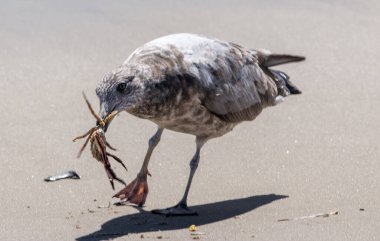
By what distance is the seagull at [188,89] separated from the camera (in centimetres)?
784

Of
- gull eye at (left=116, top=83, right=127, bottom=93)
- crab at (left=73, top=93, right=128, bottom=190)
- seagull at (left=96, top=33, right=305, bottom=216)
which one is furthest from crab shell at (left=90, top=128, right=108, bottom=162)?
gull eye at (left=116, top=83, right=127, bottom=93)

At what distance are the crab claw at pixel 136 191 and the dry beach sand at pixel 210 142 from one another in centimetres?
9

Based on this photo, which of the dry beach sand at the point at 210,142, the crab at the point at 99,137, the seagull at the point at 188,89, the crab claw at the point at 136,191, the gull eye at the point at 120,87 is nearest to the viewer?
the crab at the point at 99,137

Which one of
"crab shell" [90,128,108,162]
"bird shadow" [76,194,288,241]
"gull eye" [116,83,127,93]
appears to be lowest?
"bird shadow" [76,194,288,241]

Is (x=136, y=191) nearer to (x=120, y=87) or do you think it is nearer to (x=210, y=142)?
(x=120, y=87)

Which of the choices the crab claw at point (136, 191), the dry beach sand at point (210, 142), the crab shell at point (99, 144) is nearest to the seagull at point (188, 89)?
the crab claw at point (136, 191)

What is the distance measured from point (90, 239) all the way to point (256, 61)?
249cm

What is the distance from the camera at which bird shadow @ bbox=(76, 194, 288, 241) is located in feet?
25.8

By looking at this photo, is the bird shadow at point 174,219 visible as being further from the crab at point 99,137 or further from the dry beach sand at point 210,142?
the crab at point 99,137

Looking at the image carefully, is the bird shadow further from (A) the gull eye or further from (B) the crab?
(A) the gull eye

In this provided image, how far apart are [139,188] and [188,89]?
0.85 m

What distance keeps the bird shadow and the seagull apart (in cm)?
9

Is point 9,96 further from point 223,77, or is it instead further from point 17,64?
point 223,77

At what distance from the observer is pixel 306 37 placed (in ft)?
40.7
